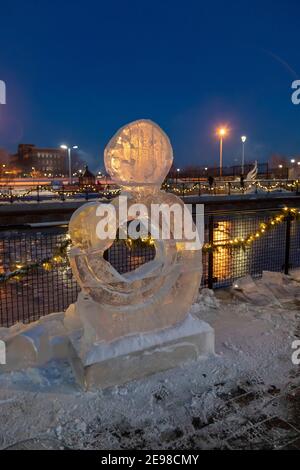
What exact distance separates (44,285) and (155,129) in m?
4.46

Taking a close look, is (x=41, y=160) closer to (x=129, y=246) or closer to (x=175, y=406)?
(x=129, y=246)

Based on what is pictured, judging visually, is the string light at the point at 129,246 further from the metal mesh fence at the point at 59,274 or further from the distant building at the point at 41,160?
the distant building at the point at 41,160

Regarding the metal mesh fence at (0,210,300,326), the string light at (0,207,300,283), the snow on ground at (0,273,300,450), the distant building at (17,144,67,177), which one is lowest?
the snow on ground at (0,273,300,450)

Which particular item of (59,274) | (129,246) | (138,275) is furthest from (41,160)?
(138,275)

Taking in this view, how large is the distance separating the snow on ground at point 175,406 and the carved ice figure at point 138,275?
1.99 ft

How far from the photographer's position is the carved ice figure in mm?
3799

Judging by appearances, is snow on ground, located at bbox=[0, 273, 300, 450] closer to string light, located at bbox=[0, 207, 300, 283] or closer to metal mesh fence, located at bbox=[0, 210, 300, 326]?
string light, located at bbox=[0, 207, 300, 283]

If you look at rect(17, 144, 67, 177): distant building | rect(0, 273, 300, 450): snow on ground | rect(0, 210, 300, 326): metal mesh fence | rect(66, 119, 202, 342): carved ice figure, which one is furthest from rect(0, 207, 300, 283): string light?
rect(17, 144, 67, 177): distant building

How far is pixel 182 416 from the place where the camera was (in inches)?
131

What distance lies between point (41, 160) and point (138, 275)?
130 m

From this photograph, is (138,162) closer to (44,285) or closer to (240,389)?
(240,389)

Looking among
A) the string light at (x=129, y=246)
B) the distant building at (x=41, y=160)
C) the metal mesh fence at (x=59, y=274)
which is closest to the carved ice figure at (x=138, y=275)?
the string light at (x=129, y=246)

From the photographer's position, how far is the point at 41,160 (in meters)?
127

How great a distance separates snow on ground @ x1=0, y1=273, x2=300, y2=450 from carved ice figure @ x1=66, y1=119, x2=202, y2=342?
1.99 ft
